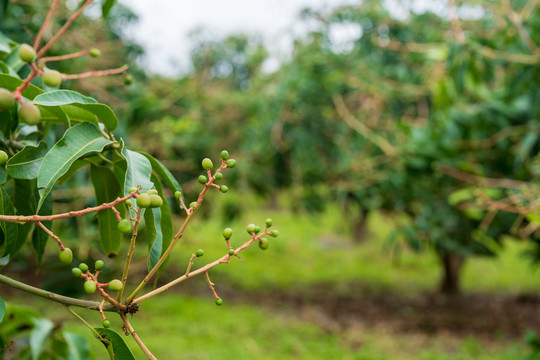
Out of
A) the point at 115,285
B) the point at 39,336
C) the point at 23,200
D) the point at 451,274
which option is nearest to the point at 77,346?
the point at 39,336

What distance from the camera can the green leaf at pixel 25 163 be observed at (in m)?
0.42

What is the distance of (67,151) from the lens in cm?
41

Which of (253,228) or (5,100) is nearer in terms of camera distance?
(5,100)

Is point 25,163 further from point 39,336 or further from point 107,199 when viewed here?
point 39,336

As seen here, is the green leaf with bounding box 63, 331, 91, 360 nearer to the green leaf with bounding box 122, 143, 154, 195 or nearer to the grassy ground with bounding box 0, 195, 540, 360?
the green leaf with bounding box 122, 143, 154, 195

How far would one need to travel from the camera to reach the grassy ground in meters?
3.36

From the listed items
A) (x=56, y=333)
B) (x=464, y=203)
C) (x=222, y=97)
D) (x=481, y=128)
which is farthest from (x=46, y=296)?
(x=222, y=97)

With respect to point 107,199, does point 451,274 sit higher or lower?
lower

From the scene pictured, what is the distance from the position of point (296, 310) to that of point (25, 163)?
4350 mm

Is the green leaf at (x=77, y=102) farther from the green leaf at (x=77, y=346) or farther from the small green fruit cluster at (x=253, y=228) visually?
the green leaf at (x=77, y=346)

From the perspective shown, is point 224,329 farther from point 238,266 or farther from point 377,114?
point 238,266

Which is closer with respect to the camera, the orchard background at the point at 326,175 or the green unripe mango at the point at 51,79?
the green unripe mango at the point at 51,79

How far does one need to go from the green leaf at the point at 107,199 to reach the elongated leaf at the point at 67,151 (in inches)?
3.6

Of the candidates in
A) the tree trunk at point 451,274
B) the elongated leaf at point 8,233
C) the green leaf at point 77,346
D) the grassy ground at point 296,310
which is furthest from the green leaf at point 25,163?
the tree trunk at point 451,274
